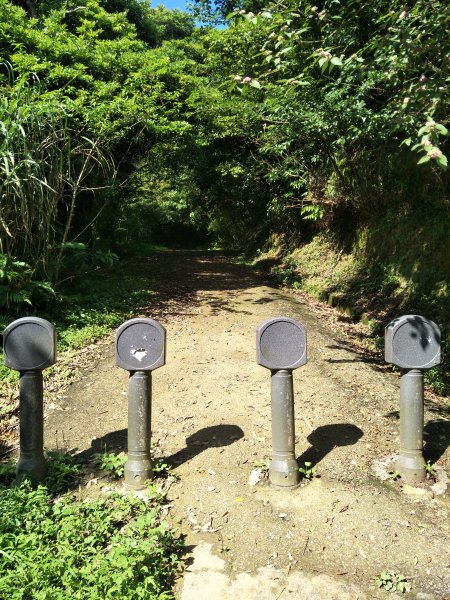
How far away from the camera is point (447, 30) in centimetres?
346

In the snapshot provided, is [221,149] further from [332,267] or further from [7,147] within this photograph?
[7,147]

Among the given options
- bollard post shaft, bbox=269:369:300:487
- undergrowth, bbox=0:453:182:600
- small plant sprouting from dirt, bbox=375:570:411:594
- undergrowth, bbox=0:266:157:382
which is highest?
undergrowth, bbox=0:266:157:382

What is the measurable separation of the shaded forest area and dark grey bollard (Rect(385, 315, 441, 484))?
113cm

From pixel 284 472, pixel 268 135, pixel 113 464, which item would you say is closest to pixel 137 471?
pixel 113 464

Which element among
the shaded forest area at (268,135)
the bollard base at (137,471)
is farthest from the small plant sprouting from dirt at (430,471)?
the shaded forest area at (268,135)

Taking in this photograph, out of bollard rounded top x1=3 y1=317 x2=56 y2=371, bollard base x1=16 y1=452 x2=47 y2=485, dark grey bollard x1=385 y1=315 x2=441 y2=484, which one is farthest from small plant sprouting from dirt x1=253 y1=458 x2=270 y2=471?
bollard rounded top x1=3 y1=317 x2=56 y2=371

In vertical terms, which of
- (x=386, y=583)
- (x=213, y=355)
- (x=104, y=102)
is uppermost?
(x=104, y=102)

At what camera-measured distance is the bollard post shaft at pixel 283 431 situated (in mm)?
3414

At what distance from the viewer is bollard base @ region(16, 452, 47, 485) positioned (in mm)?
3391

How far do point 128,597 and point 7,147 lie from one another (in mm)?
4729

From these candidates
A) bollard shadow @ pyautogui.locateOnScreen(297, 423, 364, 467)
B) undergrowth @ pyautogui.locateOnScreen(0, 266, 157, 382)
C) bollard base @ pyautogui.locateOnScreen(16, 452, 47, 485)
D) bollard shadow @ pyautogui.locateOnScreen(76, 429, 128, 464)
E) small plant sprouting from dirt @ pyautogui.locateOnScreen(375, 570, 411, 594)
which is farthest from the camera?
undergrowth @ pyautogui.locateOnScreen(0, 266, 157, 382)

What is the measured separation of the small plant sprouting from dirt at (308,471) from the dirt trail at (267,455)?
6cm

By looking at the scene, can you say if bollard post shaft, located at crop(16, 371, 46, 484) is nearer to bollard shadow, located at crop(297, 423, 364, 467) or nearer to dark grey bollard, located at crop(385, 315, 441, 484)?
bollard shadow, located at crop(297, 423, 364, 467)

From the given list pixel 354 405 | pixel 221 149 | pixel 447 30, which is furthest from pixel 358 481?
pixel 221 149
